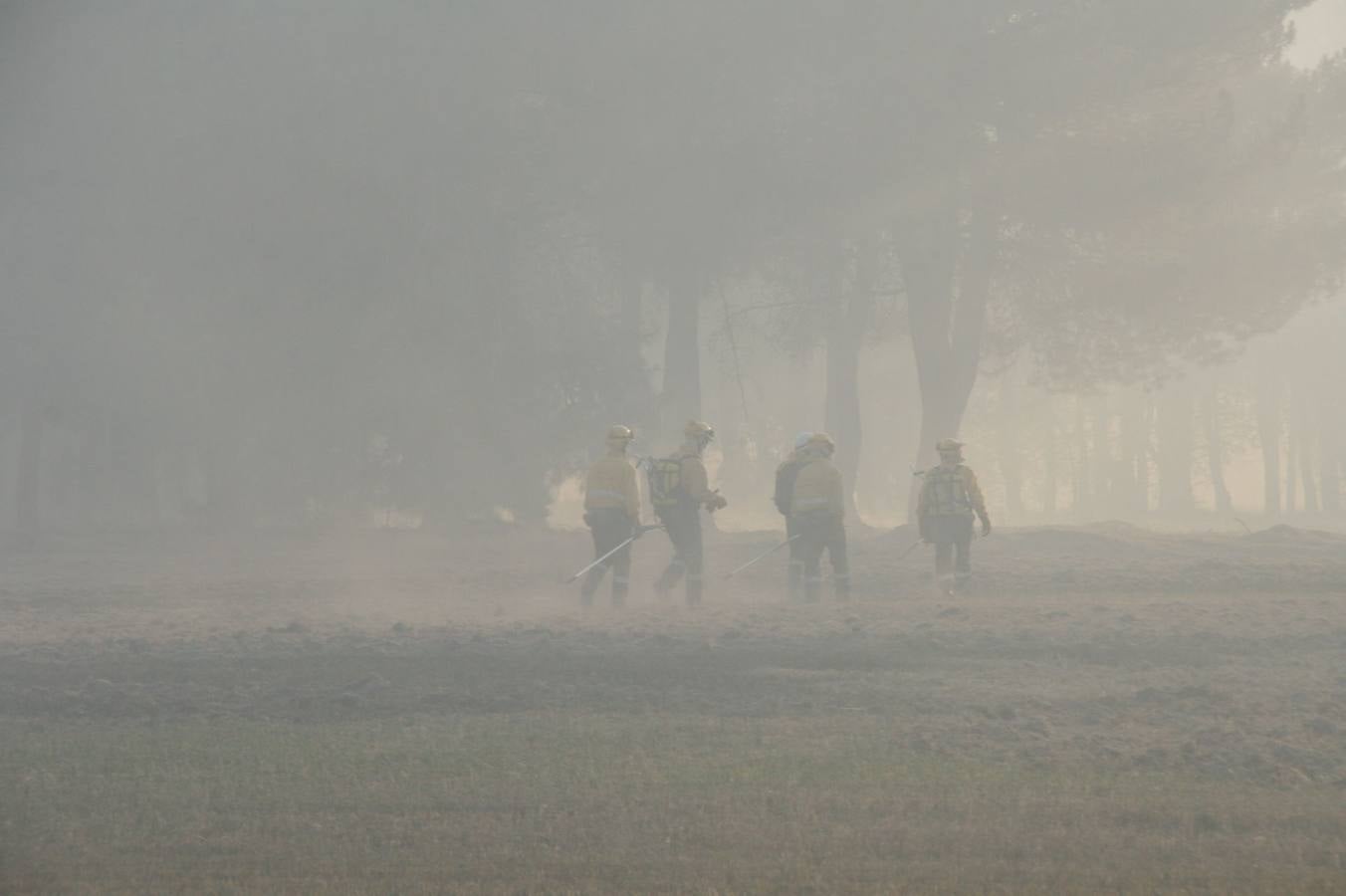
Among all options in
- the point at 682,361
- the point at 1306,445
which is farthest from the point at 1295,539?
the point at 1306,445

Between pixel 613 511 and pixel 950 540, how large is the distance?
4143mm

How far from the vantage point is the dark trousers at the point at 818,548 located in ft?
55.0

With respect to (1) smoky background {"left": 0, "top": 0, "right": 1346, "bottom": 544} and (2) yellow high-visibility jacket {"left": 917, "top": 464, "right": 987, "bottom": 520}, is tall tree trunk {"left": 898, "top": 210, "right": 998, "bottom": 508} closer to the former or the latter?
(1) smoky background {"left": 0, "top": 0, "right": 1346, "bottom": 544}

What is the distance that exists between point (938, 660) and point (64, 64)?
951 inches

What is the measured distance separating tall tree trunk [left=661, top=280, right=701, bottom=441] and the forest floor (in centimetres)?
1594

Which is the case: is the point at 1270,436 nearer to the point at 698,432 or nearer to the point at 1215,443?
the point at 1215,443

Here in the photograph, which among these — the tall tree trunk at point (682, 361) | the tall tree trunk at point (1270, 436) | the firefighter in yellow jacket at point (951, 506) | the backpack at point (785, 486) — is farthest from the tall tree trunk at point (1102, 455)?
the backpack at point (785, 486)

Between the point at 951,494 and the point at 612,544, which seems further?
the point at 951,494

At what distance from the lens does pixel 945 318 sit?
30047 mm

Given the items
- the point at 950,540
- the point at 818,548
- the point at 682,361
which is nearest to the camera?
the point at 818,548

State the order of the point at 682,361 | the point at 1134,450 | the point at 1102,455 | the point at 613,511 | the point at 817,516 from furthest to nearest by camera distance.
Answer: the point at 1134,450, the point at 1102,455, the point at 682,361, the point at 817,516, the point at 613,511

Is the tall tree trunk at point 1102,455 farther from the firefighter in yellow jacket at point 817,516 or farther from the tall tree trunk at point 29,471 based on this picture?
the firefighter in yellow jacket at point 817,516

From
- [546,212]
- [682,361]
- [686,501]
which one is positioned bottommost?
[686,501]

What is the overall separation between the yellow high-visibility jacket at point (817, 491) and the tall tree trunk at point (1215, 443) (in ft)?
168
